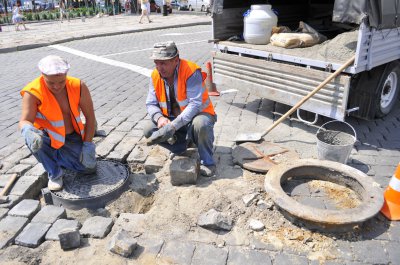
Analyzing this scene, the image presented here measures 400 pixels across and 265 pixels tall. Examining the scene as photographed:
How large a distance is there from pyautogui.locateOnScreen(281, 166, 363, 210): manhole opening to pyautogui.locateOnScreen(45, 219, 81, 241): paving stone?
1.91 metres

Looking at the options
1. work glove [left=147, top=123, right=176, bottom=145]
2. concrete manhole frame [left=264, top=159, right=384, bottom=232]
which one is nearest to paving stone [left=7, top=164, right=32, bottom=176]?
work glove [left=147, top=123, right=176, bottom=145]

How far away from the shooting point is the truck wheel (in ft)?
14.9

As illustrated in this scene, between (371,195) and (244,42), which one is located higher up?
(244,42)

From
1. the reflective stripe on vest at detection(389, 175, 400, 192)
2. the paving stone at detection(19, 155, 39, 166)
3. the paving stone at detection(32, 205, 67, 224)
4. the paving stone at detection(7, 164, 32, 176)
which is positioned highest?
the reflective stripe on vest at detection(389, 175, 400, 192)

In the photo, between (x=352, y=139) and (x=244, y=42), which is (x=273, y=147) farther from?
(x=244, y=42)

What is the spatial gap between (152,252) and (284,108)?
3.56 m

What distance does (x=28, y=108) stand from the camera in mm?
2982

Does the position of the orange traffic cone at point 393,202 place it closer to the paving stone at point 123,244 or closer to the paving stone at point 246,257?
the paving stone at point 246,257

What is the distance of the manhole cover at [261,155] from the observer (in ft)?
11.9

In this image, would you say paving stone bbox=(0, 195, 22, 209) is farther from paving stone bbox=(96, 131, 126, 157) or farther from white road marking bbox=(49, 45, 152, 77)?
white road marking bbox=(49, 45, 152, 77)

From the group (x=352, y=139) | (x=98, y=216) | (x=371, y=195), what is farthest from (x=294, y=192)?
(x=98, y=216)

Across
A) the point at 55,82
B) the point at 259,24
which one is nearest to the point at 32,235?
the point at 55,82

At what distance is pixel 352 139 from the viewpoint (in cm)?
370

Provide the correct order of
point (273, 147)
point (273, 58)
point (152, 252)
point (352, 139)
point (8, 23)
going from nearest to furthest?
1. point (152, 252)
2. point (352, 139)
3. point (273, 147)
4. point (273, 58)
5. point (8, 23)
